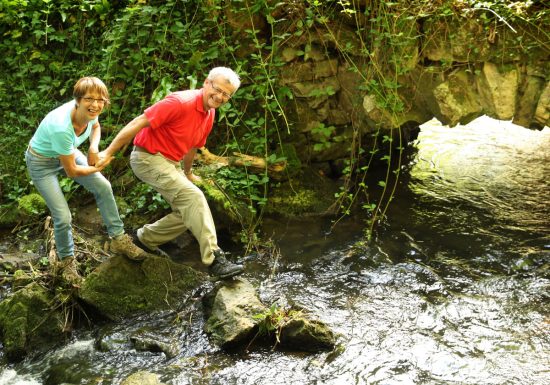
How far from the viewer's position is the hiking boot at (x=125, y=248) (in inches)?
219

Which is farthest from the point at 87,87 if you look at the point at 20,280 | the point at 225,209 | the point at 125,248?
the point at 225,209

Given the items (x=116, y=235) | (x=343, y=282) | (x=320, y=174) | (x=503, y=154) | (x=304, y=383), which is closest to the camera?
(x=304, y=383)

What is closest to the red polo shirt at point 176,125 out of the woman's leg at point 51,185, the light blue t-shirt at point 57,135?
the light blue t-shirt at point 57,135

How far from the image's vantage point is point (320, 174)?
8180 millimetres

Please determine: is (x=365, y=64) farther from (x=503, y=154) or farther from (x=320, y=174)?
(x=503, y=154)

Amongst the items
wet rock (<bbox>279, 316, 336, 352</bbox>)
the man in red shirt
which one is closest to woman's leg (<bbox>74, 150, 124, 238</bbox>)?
the man in red shirt

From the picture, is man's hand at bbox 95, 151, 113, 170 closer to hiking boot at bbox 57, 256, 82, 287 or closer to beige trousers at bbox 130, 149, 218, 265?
beige trousers at bbox 130, 149, 218, 265

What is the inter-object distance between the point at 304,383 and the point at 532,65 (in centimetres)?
491

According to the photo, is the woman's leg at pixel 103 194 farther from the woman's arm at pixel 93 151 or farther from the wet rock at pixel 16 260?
the wet rock at pixel 16 260

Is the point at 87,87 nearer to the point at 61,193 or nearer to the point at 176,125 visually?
the point at 176,125

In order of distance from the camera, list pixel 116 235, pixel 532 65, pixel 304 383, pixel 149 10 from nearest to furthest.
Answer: pixel 304 383 < pixel 116 235 < pixel 532 65 < pixel 149 10

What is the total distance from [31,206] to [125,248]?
7.33ft

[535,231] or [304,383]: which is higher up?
[535,231]

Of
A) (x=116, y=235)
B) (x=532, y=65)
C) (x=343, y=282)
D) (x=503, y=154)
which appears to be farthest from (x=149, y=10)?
(x=503, y=154)
